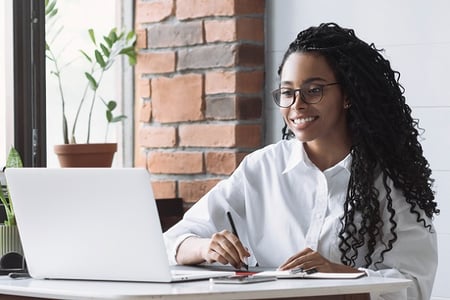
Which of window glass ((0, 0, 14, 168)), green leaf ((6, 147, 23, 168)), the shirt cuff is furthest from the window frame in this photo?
the shirt cuff

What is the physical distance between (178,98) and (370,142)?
41.5 inches

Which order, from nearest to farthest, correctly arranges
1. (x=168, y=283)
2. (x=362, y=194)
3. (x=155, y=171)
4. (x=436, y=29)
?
(x=168, y=283)
(x=362, y=194)
(x=436, y=29)
(x=155, y=171)

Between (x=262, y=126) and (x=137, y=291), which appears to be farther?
(x=262, y=126)

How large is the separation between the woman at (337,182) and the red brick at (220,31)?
0.71 m

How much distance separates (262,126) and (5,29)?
86 centimetres

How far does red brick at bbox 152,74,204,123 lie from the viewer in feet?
10.7

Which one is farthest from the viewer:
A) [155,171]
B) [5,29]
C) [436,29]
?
[155,171]

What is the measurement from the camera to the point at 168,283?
6.01ft

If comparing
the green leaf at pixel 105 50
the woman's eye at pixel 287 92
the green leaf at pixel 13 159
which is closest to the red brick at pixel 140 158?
the green leaf at pixel 105 50

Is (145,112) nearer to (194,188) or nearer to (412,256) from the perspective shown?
(194,188)

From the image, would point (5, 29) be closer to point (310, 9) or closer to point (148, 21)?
point (148, 21)

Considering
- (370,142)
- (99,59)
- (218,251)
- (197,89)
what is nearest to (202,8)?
(197,89)

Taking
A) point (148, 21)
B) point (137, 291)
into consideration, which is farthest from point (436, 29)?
point (137, 291)

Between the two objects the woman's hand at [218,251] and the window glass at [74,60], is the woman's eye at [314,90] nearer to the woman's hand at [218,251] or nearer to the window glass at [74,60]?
the woman's hand at [218,251]
